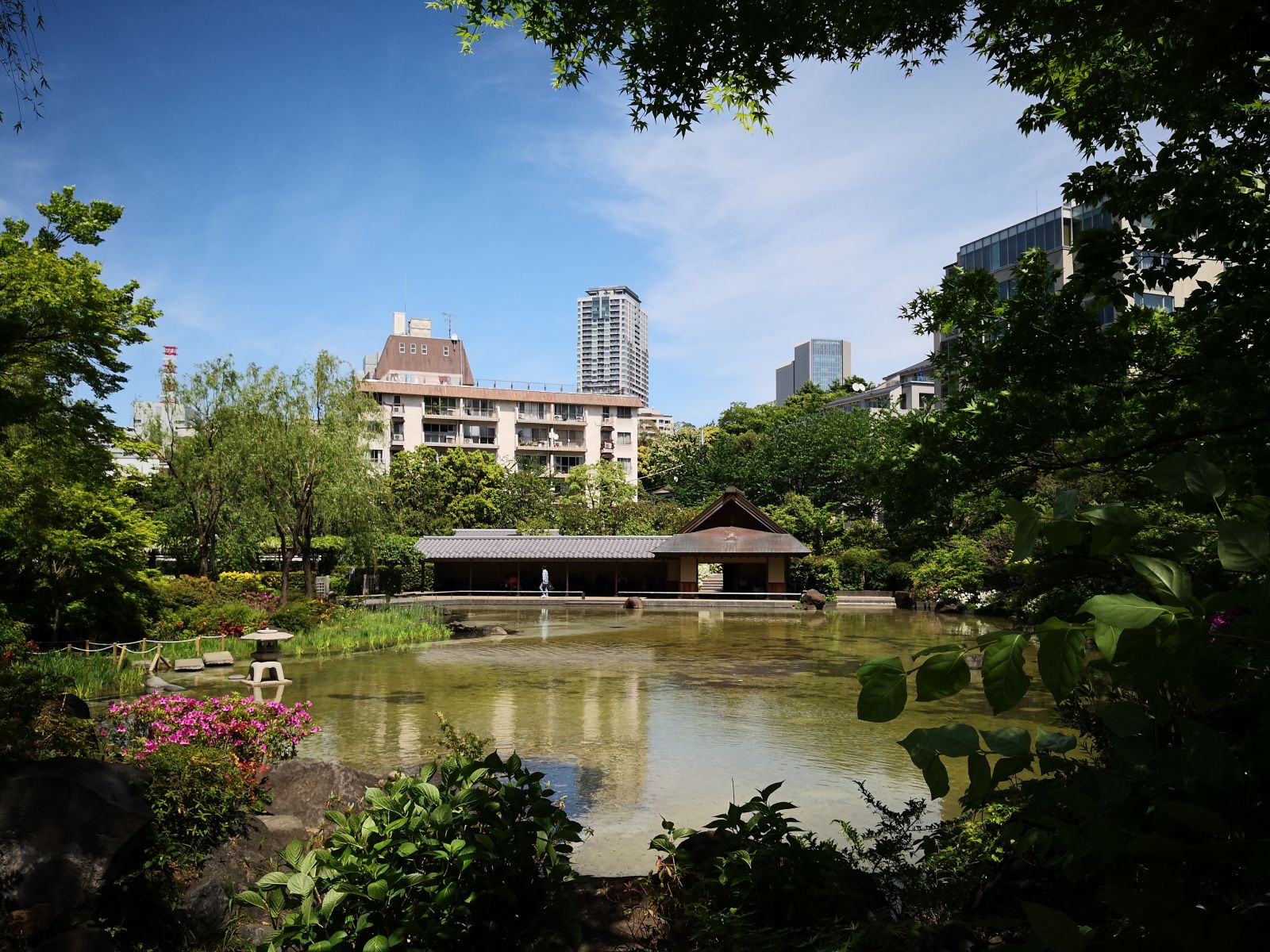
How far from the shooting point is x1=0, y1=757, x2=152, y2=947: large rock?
3848 millimetres

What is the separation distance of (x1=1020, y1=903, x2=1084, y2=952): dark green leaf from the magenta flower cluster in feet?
21.3

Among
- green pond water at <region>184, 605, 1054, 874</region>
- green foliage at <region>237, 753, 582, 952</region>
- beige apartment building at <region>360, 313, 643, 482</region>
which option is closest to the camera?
green foliage at <region>237, 753, 582, 952</region>

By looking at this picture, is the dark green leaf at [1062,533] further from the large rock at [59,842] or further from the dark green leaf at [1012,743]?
the large rock at [59,842]

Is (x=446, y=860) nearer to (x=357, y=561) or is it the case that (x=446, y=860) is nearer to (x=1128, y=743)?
(x=1128, y=743)

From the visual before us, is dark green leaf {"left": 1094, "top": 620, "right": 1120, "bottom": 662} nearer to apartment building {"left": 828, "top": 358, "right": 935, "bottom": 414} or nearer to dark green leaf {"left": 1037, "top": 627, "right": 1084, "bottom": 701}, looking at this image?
dark green leaf {"left": 1037, "top": 627, "right": 1084, "bottom": 701}

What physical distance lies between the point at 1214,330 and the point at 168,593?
22.0m

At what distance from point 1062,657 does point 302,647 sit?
20083 mm

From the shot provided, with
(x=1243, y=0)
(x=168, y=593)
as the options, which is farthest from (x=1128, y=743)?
(x=168, y=593)

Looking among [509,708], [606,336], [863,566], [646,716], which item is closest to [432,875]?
[646,716]

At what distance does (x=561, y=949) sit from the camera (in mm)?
3570

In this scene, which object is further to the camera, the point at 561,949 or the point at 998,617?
the point at 998,617

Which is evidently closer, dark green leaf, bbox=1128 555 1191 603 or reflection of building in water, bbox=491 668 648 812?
dark green leaf, bbox=1128 555 1191 603

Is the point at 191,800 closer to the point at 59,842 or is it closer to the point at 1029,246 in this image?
the point at 59,842

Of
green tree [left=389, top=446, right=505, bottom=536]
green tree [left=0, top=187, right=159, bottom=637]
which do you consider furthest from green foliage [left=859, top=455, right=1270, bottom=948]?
green tree [left=389, top=446, right=505, bottom=536]
